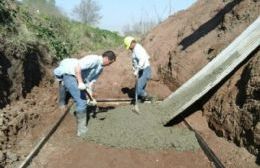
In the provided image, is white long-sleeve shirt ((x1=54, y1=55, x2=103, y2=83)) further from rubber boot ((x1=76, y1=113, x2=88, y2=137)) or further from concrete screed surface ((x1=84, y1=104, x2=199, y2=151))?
concrete screed surface ((x1=84, y1=104, x2=199, y2=151))

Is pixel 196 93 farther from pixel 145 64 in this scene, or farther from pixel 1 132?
pixel 1 132

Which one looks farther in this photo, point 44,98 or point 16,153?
point 44,98

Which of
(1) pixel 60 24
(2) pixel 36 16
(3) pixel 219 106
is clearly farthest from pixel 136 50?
(1) pixel 60 24

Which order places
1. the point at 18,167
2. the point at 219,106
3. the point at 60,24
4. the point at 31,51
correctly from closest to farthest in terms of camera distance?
the point at 18,167 < the point at 219,106 < the point at 31,51 < the point at 60,24

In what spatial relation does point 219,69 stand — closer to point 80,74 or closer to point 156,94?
point 80,74

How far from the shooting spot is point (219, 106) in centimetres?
916

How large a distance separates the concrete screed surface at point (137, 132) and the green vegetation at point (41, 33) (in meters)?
3.21

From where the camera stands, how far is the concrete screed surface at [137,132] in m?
8.16

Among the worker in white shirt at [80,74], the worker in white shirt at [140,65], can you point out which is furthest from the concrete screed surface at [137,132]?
the worker in white shirt at [140,65]

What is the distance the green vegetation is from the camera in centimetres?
1191

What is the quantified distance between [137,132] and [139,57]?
295cm

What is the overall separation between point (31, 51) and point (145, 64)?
3.24 meters

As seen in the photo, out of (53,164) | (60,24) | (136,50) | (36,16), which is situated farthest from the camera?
(60,24)

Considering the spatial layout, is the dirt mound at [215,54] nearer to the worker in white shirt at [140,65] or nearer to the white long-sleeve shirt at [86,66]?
the worker in white shirt at [140,65]
